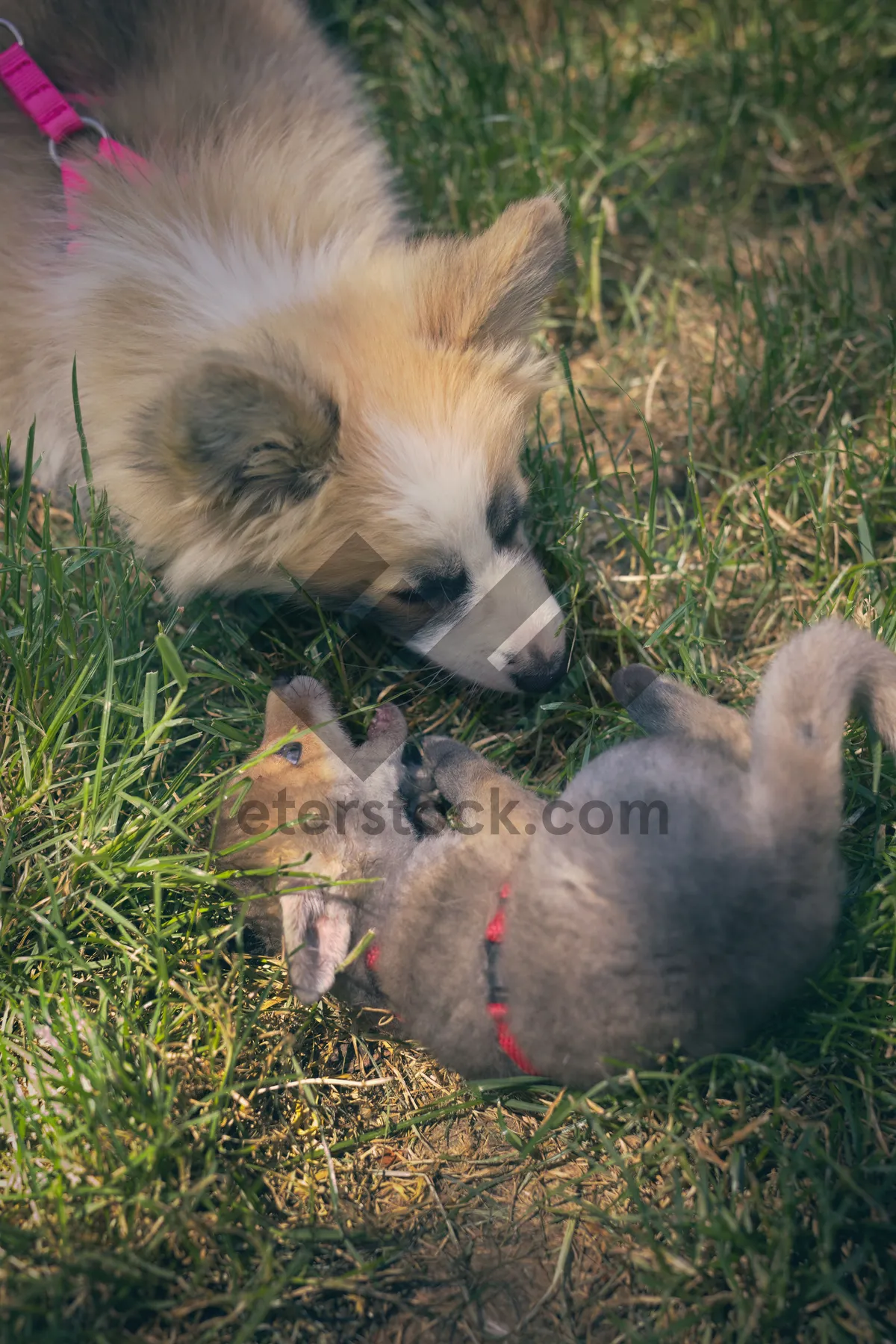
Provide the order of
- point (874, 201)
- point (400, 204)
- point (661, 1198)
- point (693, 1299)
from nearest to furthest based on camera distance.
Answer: point (693, 1299) < point (661, 1198) < point (400, 204) < point (874, 201)

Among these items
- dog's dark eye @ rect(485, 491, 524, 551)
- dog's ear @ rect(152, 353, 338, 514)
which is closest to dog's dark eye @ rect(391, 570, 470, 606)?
dog's dark eye @ rect(485, 491, 524, 551)

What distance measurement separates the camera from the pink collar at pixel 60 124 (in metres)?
2.45

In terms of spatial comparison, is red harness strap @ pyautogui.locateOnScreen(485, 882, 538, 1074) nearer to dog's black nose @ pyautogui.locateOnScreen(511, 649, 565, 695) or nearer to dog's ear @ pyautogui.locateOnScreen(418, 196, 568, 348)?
dog's black nose @ pyautogui.locateOnScreen(511, 649, 565, 695)

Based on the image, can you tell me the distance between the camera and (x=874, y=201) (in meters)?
3.78

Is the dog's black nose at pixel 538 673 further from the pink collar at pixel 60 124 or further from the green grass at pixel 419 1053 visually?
the pink collar at pixel 60 124

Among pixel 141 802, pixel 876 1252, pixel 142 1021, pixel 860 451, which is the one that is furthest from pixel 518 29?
pixel 876 1252

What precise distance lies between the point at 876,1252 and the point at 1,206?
310 cm

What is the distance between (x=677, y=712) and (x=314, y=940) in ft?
3.28

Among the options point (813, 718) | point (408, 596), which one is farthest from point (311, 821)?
point (813, 718)

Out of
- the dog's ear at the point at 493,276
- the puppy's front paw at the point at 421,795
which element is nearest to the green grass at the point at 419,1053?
the puppy's front paw at the point at 421,795

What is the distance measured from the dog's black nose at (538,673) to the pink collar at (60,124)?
1.52 meters

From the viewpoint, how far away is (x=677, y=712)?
7.89 ft

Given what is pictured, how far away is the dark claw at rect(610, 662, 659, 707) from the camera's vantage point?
2531mm

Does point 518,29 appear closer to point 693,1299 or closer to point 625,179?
point 625,179
